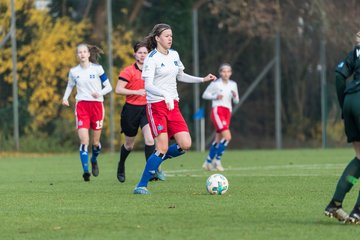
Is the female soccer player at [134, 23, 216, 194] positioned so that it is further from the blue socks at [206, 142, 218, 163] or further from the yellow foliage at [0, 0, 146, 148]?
the yellow foliage at [0, 0, 146, 148]

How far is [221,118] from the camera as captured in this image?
68.7ft

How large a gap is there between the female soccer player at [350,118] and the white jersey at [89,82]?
8312mm

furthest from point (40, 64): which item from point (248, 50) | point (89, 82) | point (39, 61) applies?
point (89, 82)

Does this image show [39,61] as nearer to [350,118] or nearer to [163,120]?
[163,120]

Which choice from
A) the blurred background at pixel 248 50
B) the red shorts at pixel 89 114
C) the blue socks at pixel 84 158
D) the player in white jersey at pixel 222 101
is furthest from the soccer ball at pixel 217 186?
the blurred background at pixel 248 50

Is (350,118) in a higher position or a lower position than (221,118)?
higher

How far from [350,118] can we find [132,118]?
23.9ft

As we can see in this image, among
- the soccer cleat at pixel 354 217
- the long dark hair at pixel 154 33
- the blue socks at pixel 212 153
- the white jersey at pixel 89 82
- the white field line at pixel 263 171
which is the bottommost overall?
the white field line at pixel 263 171

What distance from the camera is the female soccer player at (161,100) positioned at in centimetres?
1280

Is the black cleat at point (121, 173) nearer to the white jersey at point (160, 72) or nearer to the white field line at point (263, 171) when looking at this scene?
the white field line at point (263, 171)

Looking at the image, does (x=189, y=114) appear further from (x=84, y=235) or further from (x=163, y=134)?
(x=84, y=235)

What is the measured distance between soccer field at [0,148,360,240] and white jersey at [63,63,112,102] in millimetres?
1391

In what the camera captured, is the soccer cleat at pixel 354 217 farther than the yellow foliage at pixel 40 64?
No

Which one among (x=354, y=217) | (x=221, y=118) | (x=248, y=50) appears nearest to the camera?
(x=354, y=217)
